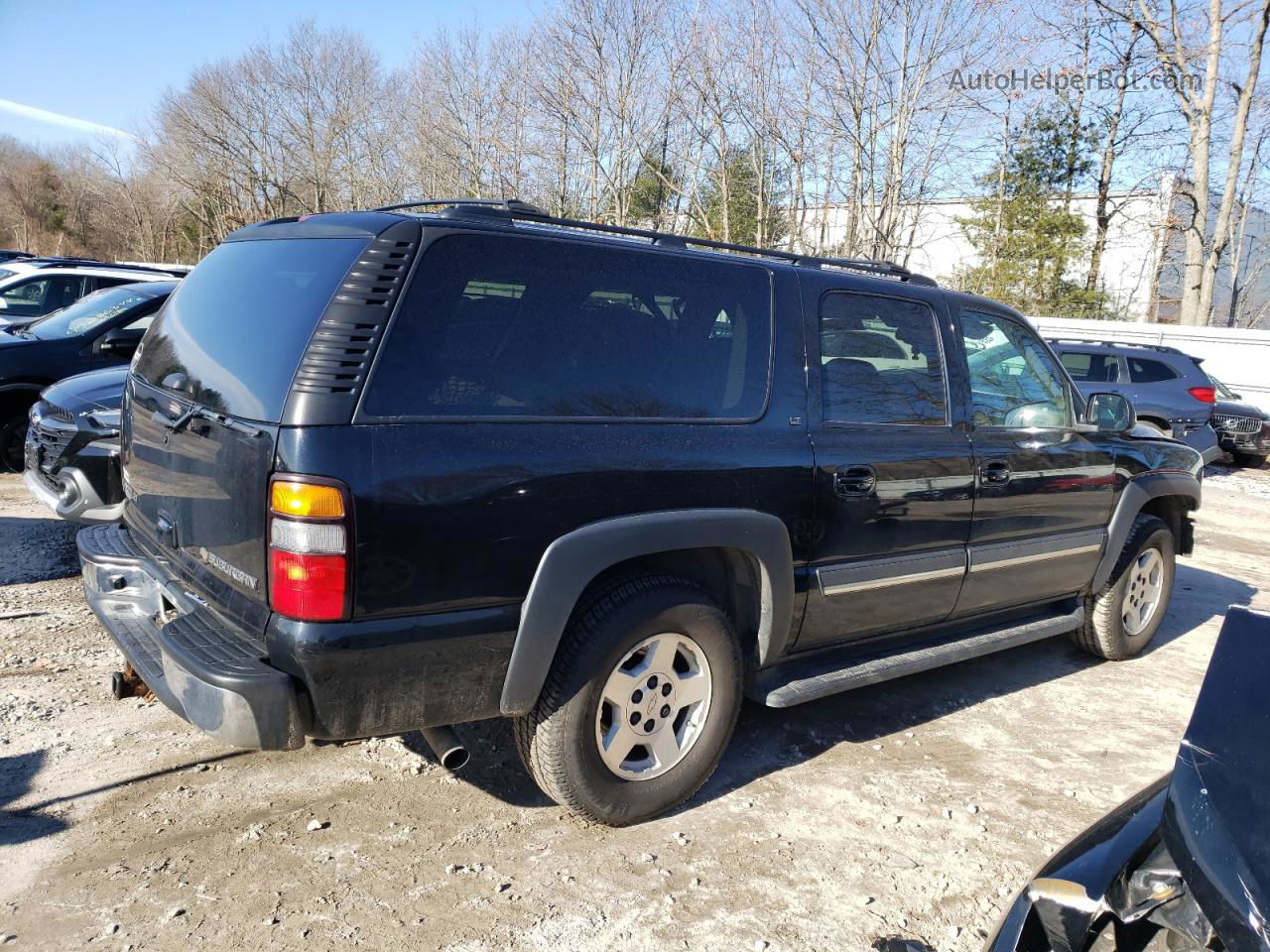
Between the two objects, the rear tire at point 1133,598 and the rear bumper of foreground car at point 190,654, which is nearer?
the rear bumper of foreground car at point 190,654

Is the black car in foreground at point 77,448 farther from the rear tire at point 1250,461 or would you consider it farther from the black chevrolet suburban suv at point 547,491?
the rear tire at point 1250,461

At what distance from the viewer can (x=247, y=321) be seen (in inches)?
118

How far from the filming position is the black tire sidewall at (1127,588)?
517cm

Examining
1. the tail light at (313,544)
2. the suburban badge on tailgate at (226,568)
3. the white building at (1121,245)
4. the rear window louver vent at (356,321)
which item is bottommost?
the suburban badge on tailgate at (226,568)

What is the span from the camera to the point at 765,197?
22.4 meters

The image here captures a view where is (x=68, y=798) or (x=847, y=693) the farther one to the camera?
(x=847, y=693)

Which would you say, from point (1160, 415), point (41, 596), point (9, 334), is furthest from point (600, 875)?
point (1160, 415)

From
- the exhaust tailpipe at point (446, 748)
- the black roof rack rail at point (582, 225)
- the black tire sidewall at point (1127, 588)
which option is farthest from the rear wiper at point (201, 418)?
the black tire sidewall at point (1127, 588)

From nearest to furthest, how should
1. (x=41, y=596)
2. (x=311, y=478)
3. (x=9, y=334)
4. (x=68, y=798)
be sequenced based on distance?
(x=311, y=478)
(x=68, y=798)
(x=41, y=596)
(x=9, y=334)

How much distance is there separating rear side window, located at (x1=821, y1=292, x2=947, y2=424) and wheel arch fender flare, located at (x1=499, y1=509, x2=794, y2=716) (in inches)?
25.5

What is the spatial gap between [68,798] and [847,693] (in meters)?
3.27

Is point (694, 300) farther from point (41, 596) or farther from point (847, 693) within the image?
point (41, 596)

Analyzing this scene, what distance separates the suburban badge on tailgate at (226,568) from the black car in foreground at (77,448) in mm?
1947

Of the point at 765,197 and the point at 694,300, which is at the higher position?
the point at 765,197
